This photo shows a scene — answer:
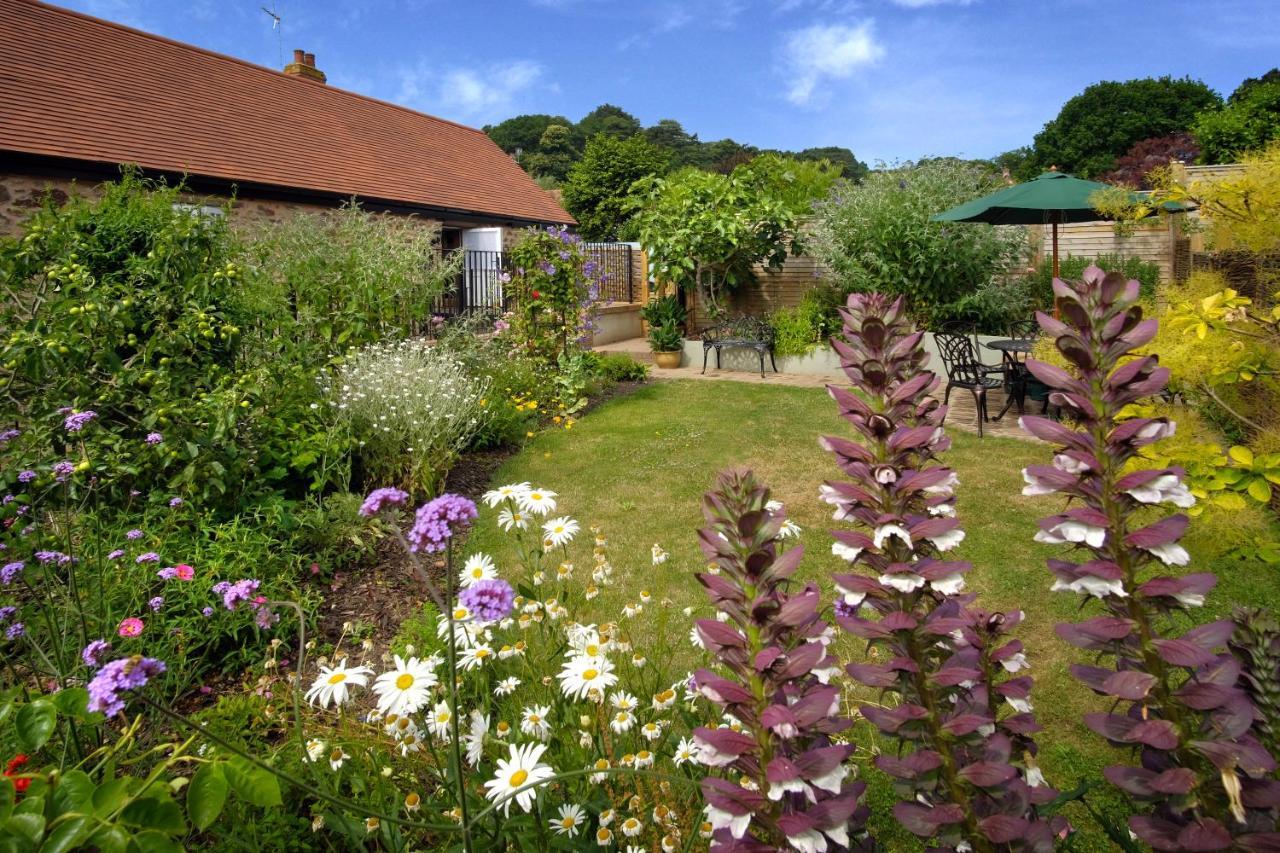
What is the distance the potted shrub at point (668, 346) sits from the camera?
12602 millimetres

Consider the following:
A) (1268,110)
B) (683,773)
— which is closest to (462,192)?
(683,773)

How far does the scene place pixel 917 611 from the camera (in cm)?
92

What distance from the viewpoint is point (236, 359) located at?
4.55 m

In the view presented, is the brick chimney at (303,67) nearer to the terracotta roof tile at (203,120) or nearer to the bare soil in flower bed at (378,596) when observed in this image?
the terracotta roof tile at (203,120)

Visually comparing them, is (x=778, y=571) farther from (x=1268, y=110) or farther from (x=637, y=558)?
(x=1268, y=110)

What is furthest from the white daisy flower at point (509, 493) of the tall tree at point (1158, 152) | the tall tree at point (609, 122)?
the tall tree at point (609, 122)

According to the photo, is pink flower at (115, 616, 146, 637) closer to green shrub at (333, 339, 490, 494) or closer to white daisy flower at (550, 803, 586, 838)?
white daisy flower at (550, 803, 586, 838)

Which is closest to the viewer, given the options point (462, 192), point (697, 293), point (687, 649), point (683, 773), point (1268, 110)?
point (683, 773)

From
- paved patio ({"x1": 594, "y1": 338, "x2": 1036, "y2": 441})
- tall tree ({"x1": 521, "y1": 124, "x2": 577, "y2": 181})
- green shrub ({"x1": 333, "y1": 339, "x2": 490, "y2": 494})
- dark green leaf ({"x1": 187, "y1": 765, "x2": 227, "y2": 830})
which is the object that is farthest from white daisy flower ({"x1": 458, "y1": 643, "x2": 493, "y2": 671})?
tall tree ({"x1": 521, "y1": 124, "x2": 577, "y2": 181})

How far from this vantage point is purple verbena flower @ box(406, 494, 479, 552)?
1.43 m

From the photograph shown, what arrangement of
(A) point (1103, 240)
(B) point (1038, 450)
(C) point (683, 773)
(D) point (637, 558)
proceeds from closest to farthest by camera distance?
1. (C) point (683, 773)
2. (D) point (637, 558)
3. (B) point (1038, 450)
4. (A) point (1103, 240)

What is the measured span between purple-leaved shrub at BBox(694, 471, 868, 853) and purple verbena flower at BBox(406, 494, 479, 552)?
29.5 inches

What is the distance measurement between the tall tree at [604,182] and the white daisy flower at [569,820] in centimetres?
3168

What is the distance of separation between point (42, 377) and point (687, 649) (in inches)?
133
